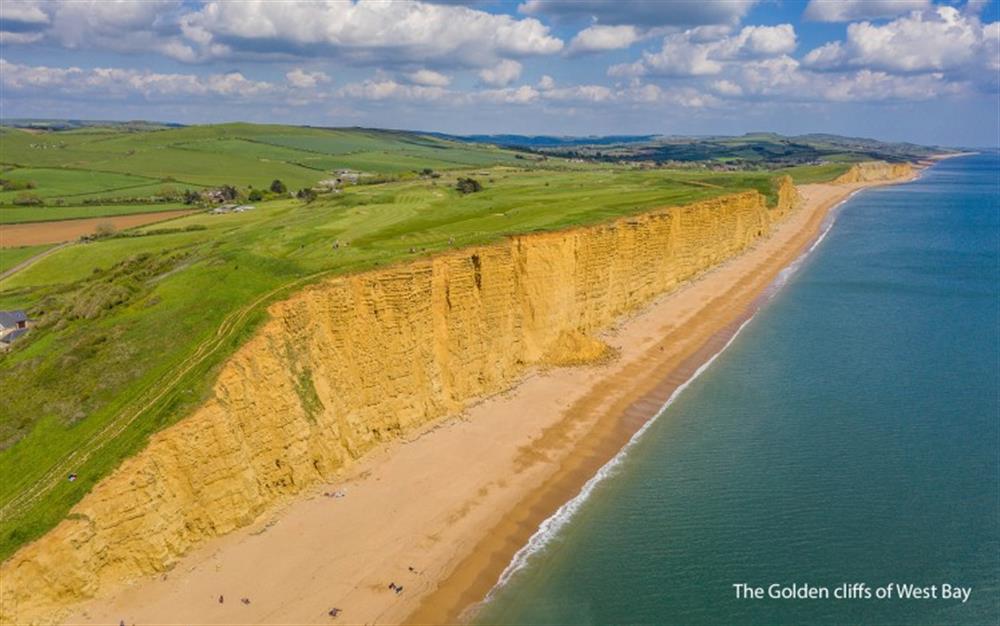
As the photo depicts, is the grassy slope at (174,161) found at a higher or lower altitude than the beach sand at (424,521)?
higher

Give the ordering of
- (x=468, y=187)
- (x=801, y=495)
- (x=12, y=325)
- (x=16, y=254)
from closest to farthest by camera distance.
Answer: (x=801, y=495) → (x=12, y=325) → (x=16, y=254) → (x=468, y=187)

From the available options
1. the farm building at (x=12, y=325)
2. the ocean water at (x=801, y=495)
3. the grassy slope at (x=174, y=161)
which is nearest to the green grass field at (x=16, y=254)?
the grassy slope at (x=174, y=161)

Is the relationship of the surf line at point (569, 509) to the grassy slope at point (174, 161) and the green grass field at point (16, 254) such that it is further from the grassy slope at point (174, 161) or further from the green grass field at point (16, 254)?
the grassy slope at point (174, 161)

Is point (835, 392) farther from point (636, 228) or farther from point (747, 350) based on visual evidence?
point (636, 228)

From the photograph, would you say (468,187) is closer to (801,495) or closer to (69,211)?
(69,211)

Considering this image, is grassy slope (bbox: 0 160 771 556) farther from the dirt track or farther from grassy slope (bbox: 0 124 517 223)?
grassy slope (bbox: 0 124 517 223)

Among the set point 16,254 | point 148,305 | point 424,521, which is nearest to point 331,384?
point 424,521
